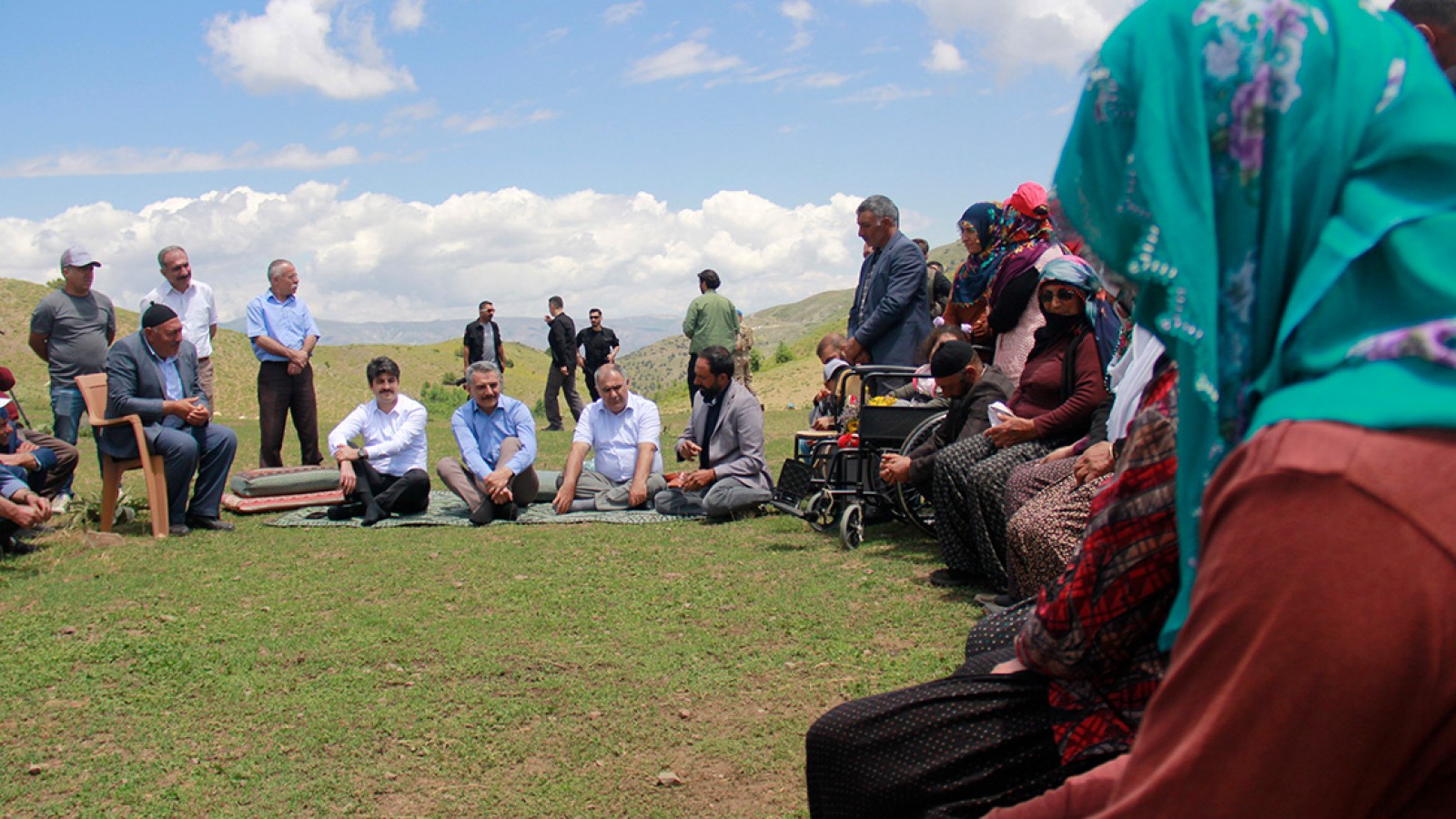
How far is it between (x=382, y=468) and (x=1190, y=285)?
28.7ft

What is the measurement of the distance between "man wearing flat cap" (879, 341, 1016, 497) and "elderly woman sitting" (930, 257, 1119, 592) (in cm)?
28

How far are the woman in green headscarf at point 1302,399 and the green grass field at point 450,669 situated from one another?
2.58 meters

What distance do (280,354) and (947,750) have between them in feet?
31.7

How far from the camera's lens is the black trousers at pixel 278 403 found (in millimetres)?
10398

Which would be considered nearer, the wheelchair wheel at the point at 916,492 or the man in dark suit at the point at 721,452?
the wheelchair wheel at the point at 916,492

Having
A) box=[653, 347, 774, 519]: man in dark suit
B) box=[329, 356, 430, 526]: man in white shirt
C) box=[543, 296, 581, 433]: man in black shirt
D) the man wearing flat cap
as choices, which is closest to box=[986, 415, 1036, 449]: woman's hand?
the man wearing flat cap

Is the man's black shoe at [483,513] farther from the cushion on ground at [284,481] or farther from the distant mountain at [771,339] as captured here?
the distant mountain at [771,339]

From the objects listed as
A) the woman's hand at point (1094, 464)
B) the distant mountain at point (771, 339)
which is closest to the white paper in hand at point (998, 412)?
the woman's hand at point (1094, 464)

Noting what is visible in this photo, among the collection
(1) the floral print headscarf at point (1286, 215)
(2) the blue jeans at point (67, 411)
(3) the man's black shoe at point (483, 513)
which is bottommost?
(3) the man's black shoe at point (483, 513)

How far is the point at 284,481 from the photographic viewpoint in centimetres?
970

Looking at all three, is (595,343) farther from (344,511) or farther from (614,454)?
(344,511)

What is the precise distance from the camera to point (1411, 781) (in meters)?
1.02

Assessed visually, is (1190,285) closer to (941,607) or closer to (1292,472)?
(1292,472)

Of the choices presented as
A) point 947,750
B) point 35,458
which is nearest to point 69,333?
point 35,458
